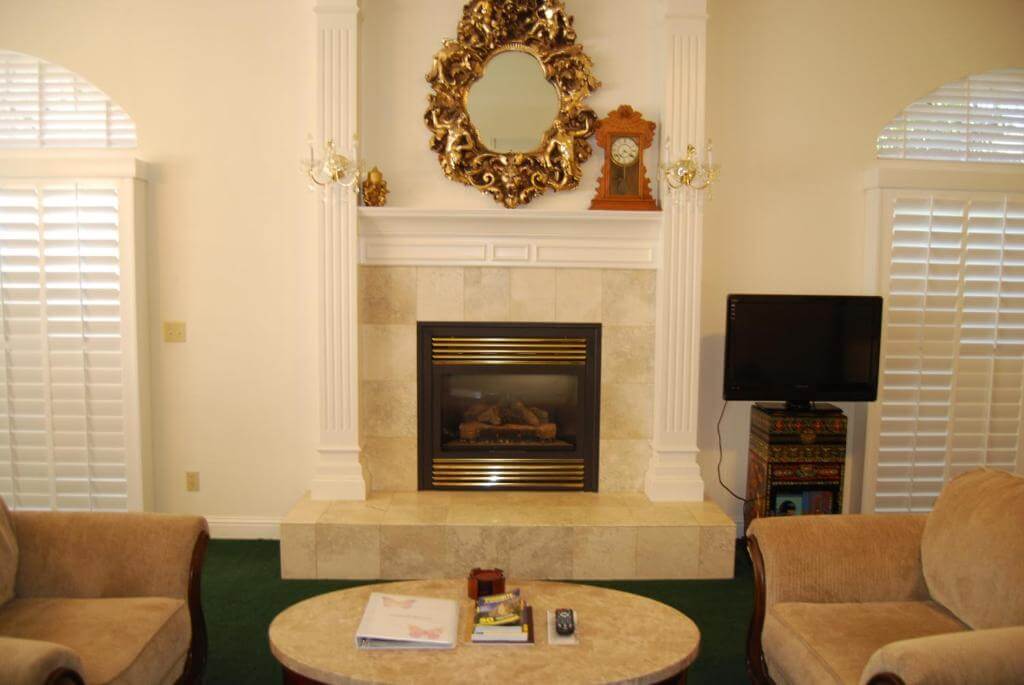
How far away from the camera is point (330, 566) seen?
11.5 ft

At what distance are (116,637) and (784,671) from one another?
1.98 meters

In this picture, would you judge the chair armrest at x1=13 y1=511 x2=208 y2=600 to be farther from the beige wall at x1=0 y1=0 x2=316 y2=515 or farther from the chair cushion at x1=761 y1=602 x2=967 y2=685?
the chair cushion at x1=761 y1=602 x2=967 y2=685

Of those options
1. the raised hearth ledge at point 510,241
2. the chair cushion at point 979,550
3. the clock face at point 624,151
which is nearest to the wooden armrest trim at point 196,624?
the raised hearth ledge at point 510,241

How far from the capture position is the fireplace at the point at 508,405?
3965 millimetres

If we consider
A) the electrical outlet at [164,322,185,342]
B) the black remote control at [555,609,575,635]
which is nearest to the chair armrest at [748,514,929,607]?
the black remote control at [555,609,575,635]

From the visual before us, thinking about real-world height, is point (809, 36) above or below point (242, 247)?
above

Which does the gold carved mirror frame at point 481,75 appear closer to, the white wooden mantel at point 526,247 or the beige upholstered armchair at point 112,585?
the white wooden mantel at point 526,247

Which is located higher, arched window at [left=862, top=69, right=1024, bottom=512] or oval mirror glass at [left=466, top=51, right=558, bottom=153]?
oval mirror glass at [left=466, top=51, right=558, bottom=153]

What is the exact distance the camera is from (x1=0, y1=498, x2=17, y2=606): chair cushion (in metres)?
2.24

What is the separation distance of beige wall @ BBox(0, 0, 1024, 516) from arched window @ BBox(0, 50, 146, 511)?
5.8 inches

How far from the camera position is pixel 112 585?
2.39m

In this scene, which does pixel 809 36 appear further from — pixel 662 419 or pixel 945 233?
pixel 662 419

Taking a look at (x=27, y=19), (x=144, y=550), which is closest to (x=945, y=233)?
(x=144, y=550)

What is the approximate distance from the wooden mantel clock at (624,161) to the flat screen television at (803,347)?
0.74 meters
